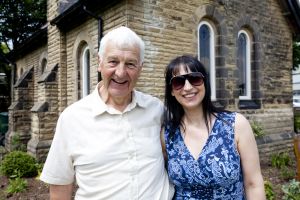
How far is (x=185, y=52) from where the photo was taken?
298 inches

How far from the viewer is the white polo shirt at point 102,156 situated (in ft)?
6.94

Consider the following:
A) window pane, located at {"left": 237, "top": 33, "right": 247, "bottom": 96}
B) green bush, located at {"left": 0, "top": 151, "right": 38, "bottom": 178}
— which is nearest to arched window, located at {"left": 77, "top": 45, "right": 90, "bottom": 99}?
green bush, located at {"left": 0, "top": 151, "right": 38, "bottom": 178}

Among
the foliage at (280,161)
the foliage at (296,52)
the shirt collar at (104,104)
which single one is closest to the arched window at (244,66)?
the foliage at (280,161)

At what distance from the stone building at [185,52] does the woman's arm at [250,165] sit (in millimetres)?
4530

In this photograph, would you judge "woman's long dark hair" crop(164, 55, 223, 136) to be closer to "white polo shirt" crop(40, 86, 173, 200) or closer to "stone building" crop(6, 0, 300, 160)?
"white polo shirt" crop(40, 86, 173, 200)

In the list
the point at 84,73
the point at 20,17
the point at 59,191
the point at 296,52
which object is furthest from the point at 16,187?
the point at 20,17

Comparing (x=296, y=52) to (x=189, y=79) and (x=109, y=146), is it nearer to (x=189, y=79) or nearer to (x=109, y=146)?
(x=189, y=79)

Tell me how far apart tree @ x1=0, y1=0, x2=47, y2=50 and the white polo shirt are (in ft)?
78.3

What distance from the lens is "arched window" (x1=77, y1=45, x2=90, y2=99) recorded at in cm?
882

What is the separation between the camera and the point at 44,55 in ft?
42.6

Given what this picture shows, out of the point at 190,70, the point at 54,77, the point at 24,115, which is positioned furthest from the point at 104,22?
the point at 24,115

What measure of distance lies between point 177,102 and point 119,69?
58 centimetres

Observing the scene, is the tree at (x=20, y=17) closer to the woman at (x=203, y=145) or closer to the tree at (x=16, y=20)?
the tree at (x=16, y=20)

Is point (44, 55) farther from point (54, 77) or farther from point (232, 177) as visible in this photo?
point (232, 177)
